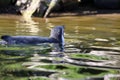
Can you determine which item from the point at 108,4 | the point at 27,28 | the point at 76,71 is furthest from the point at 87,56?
the point at 108,4

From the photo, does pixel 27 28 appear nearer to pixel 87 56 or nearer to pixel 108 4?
pixel 87 56

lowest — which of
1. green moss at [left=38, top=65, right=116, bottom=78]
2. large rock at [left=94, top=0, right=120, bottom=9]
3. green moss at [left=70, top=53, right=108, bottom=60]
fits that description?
green moss at [left=70, top=53, right=108, bottom=60]

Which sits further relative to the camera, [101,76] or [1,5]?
[1,5]

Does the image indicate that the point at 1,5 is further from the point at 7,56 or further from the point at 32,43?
the point at 7,56

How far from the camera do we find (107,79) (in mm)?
5758

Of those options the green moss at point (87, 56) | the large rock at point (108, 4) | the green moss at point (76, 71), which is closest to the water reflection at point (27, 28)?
the green moss at point (87, 56)

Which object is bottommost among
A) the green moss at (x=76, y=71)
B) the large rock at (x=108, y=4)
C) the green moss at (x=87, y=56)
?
the green moss at (x=87, y=56)

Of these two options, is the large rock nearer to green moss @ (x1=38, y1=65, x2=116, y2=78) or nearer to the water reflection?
the water reflection

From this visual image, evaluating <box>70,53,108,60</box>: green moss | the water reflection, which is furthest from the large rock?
<box>70,53,108,60</box>: green moss

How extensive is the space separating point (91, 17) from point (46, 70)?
12676 mm

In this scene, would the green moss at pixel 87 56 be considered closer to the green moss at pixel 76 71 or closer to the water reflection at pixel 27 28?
the green moss at pixel 76 71

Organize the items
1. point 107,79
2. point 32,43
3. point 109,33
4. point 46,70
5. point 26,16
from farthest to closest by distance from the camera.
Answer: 1. point 26,16
2. point 109,33
3. point 32,43
4. point 46,70
5. point 107,79

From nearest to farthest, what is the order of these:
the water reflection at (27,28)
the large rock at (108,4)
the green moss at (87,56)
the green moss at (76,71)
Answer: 1. the green moss at (76,71)
2. the green moss at (87,56)
3. the water reflection at (27,28)
4. the large rock at (108,4)

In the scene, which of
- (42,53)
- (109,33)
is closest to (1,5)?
(109,33)
